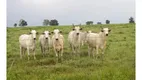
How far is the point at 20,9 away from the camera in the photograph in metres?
5.63

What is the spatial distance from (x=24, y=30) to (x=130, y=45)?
1064mm

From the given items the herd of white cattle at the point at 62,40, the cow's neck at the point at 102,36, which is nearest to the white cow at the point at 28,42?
the herd of white cattle at the point at 62,40

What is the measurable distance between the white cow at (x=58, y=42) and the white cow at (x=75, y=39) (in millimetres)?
90

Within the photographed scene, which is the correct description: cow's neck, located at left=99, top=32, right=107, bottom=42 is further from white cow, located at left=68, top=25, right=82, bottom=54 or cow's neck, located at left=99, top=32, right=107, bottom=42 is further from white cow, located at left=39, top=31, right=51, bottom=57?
white cow, located at left=39, top=31, right=51, bottom=57

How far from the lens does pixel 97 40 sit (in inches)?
224

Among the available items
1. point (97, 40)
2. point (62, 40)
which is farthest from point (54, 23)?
point (97, 40)

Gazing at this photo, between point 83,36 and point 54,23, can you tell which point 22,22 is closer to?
point 54,23

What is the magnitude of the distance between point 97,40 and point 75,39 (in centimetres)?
22

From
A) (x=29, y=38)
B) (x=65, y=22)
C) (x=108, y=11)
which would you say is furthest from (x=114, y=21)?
(x=29, y=38)

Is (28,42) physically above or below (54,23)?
below

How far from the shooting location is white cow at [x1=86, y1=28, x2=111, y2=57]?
18.4ft

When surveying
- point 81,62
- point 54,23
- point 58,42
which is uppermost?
point 54,23

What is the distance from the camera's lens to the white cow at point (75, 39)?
563 centimetres

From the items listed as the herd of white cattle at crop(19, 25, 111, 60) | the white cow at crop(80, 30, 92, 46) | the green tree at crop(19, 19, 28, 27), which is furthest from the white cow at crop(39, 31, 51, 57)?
the white cow at crop(80, 30, 92, 46)
